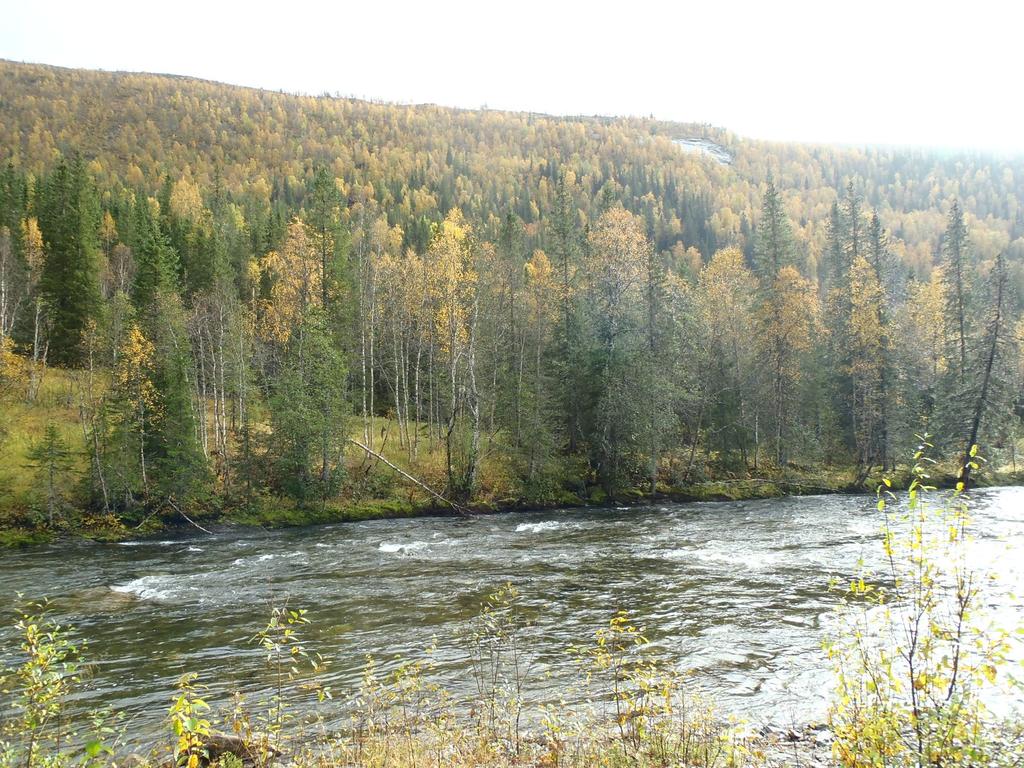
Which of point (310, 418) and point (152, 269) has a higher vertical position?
point (152, 269)

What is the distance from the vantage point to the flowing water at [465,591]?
536 inches

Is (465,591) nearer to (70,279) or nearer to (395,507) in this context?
(395,507)

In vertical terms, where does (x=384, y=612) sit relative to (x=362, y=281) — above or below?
below

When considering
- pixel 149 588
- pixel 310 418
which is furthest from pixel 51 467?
pixel 149 588

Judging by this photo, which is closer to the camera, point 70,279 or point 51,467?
point 51,467

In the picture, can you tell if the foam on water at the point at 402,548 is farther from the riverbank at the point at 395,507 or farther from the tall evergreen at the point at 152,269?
the tall evergreen at the point at 152,269

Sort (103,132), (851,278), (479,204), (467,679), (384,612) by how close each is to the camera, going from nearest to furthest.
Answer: (467,679) → (384,612) → (851,278) → (479,204) → (103,132)

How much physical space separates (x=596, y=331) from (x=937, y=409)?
2521cm

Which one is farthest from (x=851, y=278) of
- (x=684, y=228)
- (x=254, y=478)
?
(x=684, y=228)

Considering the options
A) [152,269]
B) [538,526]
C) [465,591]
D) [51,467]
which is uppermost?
[152,269]

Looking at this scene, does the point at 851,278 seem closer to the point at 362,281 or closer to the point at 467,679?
the point at 362,281

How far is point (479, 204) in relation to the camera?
142 meters

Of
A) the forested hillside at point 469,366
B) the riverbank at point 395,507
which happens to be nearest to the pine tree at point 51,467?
the forested hillside at point 469,366

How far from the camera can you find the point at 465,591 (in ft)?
68.1
